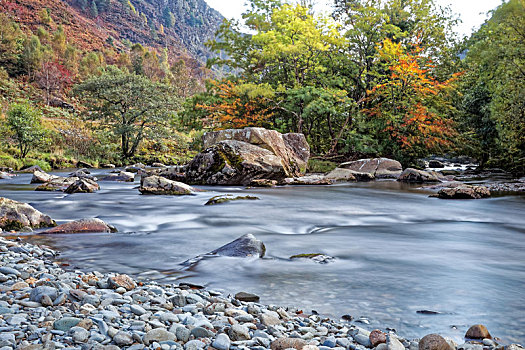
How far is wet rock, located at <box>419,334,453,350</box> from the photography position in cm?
199

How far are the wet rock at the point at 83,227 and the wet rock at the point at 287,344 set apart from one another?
3.95 m

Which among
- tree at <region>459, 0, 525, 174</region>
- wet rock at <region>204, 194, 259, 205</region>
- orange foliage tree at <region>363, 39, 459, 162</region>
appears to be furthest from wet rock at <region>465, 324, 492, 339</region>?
orange foliage tree at <region>363, 39, 459, 162</region>

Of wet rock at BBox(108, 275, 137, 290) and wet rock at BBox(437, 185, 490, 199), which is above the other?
wet rock at BBox(437, 185, 490, 199)

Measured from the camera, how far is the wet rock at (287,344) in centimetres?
196

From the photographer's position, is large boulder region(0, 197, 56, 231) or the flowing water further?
large boulder region(0, 197, 56, 231)

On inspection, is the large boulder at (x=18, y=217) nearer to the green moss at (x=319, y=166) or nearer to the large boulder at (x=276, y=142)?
the large boulder at (x=276, y=142)

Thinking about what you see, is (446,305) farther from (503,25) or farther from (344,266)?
(503,25)

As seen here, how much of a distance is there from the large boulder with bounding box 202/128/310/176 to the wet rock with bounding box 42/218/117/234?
338 inches

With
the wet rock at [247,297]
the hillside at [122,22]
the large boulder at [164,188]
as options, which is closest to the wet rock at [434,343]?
the wet rock at [247,297]

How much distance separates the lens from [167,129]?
2858cm

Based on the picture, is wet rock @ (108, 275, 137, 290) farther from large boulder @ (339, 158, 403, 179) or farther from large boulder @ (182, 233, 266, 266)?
large boulder @ (339, 158, 403, 179)

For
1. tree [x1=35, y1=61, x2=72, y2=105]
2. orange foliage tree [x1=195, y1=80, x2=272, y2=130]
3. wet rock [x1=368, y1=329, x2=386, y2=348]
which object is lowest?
wet rock [x1=368, y1=329, x2=386, y2=348]

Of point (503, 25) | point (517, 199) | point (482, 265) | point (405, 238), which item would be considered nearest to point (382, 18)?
point (503, 25)

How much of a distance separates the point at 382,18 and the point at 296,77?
536 cm
